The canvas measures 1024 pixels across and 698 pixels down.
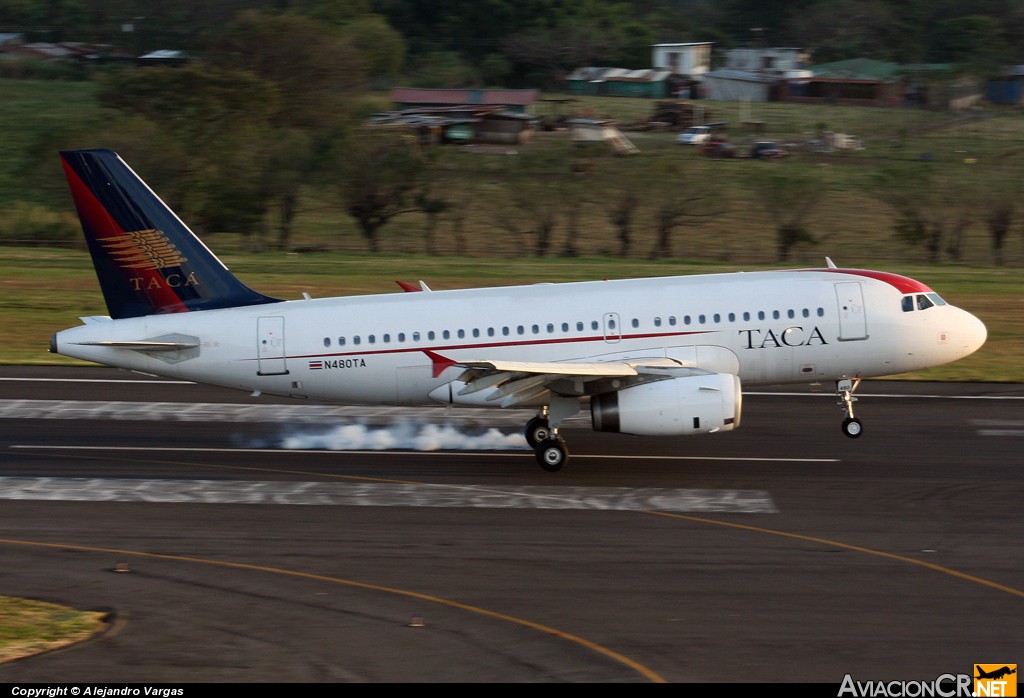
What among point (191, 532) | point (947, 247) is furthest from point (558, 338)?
point (947, 247)

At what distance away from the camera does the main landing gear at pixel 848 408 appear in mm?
A: 25672

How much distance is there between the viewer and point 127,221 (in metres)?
24.8

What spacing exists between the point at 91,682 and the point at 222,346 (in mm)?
11299

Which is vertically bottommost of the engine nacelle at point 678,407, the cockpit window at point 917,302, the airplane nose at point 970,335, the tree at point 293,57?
the engine nacelle at point 678,407

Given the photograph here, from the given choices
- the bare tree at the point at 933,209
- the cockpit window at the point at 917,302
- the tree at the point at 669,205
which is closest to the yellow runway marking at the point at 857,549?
the cockpit window at the point at 917,302

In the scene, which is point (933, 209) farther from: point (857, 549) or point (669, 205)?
point (857, 549)

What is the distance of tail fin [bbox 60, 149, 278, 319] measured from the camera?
24.7 meters

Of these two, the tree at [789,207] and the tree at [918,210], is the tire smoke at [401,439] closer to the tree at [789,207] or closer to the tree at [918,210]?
the tree at [789,207]

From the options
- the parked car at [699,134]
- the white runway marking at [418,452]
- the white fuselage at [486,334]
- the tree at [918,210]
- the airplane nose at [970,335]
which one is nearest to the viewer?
the white fuselage at [486,334]

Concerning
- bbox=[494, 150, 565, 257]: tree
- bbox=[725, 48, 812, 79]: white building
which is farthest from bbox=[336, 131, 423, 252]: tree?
bbox=[725, 48, 812, 79]: white building

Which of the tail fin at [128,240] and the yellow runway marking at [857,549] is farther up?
the tail fin at [128,240]

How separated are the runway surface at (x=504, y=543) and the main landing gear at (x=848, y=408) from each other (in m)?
0.50

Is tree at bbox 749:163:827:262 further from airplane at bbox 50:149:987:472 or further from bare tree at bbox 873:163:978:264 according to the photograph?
airplane at bbox 50:149:987:472

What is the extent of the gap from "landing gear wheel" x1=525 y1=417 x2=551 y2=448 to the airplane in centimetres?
5
